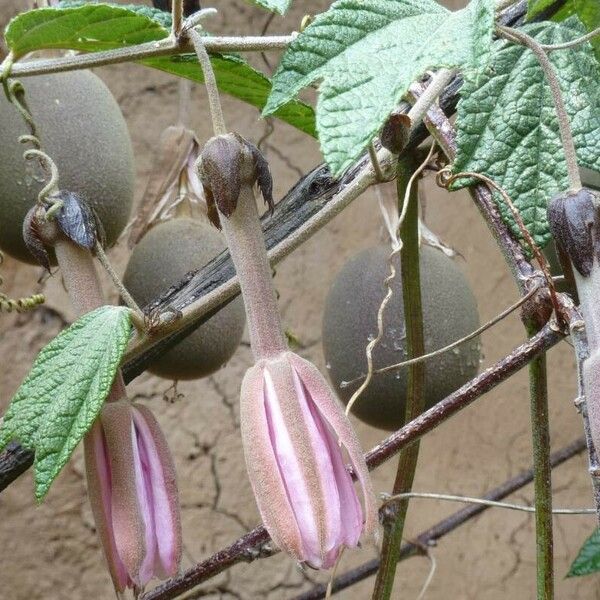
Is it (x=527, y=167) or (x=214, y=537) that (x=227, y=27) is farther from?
(x=527, y=167)

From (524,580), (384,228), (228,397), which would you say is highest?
(384,228)

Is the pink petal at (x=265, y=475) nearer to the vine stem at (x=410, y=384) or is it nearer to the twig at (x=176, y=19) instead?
the twig at (x=176, y=19)

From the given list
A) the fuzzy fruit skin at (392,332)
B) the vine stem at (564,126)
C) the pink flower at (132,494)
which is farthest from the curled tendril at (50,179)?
the fuzzy fruit skin at (392,332)

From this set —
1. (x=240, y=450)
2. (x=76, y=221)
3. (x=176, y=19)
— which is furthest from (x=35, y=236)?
(x=240, y=450)

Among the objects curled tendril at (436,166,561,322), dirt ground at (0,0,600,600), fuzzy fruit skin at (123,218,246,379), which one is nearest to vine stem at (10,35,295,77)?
curled tendril at (436,166,561,322)

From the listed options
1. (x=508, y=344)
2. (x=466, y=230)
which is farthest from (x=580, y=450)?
(x=466, y=230)
